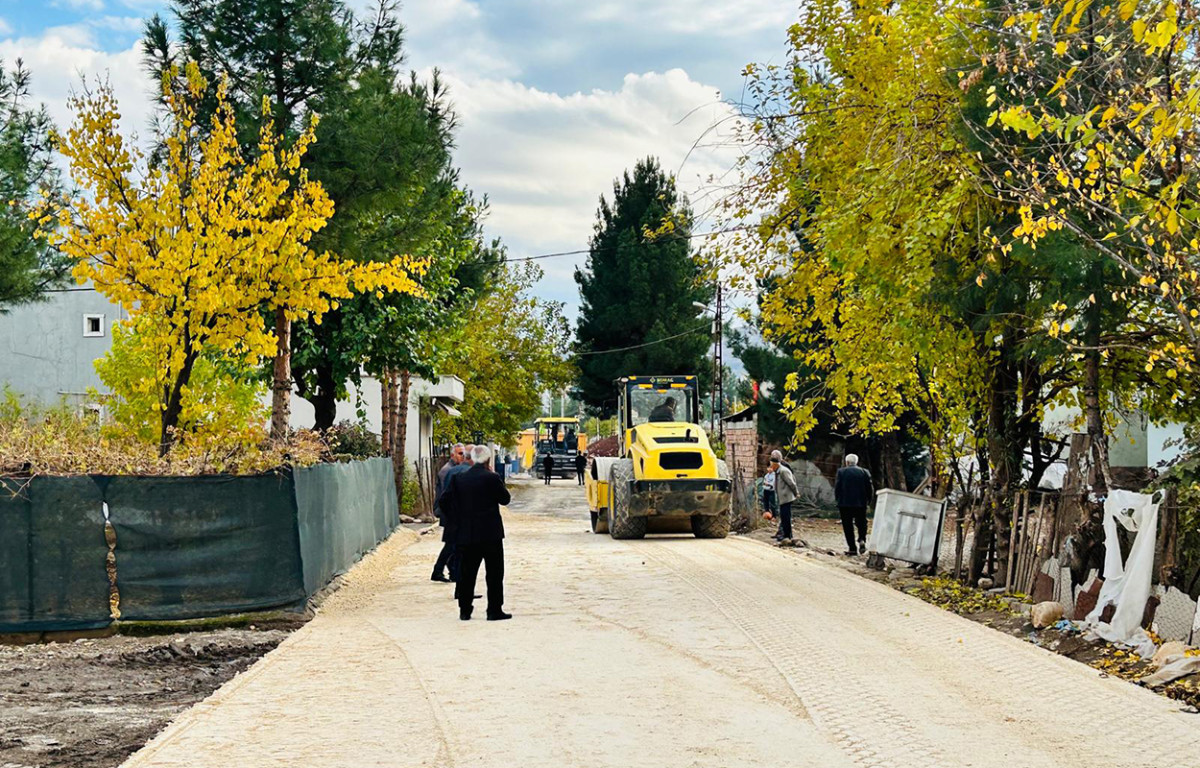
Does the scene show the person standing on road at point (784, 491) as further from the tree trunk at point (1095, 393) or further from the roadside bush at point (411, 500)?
the roadside bush at point (411, 500)

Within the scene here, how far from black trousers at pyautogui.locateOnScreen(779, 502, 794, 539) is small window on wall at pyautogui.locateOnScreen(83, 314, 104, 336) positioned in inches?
1023

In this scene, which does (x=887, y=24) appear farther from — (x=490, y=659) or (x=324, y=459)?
(x=324, y=459)

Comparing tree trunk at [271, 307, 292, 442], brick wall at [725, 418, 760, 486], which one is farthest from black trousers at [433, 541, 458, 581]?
brick wall at [725, 418, 760, 486]

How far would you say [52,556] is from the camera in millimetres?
12875

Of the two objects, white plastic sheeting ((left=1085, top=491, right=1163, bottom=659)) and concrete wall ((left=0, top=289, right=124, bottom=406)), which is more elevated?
concrete wall ((left=0, top=289, right=124, bottom=406))

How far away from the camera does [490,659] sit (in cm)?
1093

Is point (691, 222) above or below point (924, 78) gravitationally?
below

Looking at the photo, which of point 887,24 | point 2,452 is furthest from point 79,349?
point 887,24

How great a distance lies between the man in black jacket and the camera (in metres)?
13.5

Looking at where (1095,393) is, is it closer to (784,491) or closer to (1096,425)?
(1096,425)

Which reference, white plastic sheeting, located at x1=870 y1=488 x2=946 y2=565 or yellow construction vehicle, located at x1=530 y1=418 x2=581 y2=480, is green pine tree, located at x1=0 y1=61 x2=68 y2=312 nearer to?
white plastic sheeting, located at x1=870 y1=488 x2=946 y2=565

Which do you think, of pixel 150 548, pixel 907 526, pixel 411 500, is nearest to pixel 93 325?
pixel 411 500

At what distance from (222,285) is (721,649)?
7886mm

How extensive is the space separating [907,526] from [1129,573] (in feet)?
23.3
